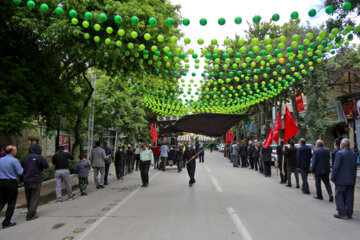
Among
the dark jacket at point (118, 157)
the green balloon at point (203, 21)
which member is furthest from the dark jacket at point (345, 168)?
the dark jacket at point (118, 157)

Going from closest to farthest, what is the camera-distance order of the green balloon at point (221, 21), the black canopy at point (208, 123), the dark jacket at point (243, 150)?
the green balloon at point (221, 21)
the black canopy at point (208, 123)
the dark jacket at point (243, 150)

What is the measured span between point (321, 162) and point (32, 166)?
7594 millimetres

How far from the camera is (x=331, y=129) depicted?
78.9ft

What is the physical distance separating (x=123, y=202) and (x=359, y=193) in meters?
7.85

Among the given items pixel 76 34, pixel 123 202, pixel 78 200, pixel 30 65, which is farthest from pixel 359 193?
pixel 30 65

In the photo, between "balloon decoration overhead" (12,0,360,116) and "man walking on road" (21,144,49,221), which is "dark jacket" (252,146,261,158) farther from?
"man walking on road" (21,144,49,221)

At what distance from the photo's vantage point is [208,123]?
1060 centimetres

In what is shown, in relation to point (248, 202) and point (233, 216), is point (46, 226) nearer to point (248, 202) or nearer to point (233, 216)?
point (233, 216)

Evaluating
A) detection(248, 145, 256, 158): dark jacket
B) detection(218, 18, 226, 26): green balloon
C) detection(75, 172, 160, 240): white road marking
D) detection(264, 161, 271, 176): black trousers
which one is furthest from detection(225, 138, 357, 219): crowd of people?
detection(75, 172, 160, 240): white road marking

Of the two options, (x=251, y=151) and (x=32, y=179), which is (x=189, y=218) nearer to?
(x=32, y=179)

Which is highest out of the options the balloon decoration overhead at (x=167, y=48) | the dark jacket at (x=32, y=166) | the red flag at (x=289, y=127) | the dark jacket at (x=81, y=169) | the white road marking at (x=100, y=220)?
the balloon decoration overhead at (x=167, y=48)

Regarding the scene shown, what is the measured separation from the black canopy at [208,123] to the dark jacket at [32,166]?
539 centimetres

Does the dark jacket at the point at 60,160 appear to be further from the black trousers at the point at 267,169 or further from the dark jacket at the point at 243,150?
the dark jacket at the point at 243,150

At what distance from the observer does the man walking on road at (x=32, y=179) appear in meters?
6.29
